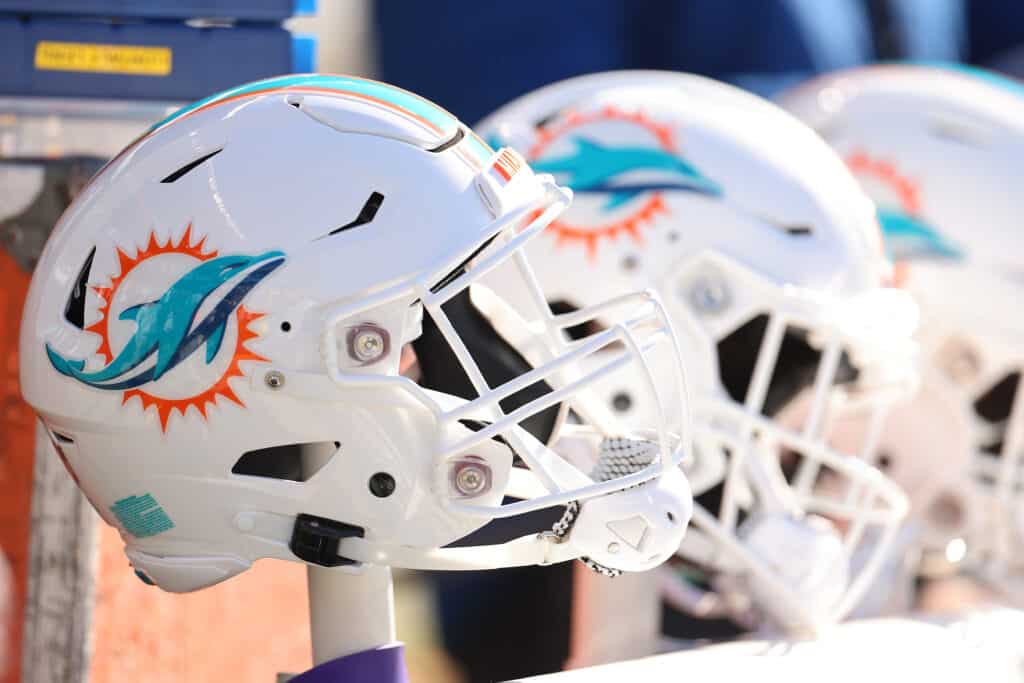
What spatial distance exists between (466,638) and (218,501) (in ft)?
6.64

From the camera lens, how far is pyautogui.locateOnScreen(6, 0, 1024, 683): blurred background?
1.82m

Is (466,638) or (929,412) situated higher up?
(929,412)

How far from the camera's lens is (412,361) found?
1638 millimetres

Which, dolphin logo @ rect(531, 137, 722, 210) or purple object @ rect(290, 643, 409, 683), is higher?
dolphin logo @ rect(531, 137, 722, 210)

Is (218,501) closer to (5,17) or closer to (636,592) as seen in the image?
(5,17)

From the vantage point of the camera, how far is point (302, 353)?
4.66ft

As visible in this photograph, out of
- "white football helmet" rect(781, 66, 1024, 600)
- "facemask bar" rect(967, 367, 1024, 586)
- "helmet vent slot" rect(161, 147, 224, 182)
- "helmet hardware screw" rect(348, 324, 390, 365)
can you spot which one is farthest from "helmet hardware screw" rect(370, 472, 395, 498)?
"facemask bar" rect(967, 367, 1024, 586)

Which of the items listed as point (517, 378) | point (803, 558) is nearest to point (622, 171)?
point (803, 558)

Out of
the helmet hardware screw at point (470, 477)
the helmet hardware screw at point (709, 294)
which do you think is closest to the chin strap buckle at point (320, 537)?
the helmet hardware screw at point (470, 477)

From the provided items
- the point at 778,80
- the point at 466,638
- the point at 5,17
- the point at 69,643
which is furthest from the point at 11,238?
the point at 778,80

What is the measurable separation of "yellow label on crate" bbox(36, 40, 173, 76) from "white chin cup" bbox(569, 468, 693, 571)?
0.79 meters

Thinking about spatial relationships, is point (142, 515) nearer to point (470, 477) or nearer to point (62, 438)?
point (62, 438)

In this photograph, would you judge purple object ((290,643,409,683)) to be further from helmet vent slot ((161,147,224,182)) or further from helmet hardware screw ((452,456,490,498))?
helmet vent slot ((161,147,224,182))

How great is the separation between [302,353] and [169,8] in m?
0.62
